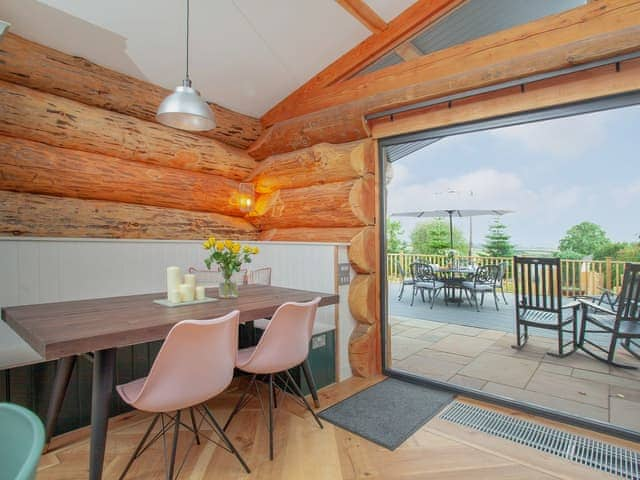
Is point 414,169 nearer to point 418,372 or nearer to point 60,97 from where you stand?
point 418,372

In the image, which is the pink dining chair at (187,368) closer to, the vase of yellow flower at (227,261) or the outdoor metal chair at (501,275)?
the vase of yellow flower at (227,261)

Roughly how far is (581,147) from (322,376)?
278 centimetres

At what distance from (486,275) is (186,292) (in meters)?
4.34

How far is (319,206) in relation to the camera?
12.6 feet

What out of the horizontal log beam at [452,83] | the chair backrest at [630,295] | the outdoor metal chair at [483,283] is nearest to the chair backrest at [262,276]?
the horizontal log beam at [452,83]

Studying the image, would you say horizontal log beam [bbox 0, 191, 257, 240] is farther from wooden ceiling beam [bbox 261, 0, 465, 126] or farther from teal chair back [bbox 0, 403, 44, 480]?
teal chair back [bbox 0, 403, 44, 480]

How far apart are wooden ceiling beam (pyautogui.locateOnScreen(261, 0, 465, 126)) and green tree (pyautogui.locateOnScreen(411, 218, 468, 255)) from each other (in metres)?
2.35

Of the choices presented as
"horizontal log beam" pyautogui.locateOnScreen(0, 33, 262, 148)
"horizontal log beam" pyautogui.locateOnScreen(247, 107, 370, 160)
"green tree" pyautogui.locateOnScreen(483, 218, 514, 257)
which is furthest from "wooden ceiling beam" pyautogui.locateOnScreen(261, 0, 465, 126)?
"green tree" pyautogui.locateOnScreen(483, 218, 514, 257)

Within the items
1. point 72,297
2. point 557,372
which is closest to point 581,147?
point 557,372

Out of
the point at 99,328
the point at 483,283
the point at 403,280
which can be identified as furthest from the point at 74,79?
the point at 483,283

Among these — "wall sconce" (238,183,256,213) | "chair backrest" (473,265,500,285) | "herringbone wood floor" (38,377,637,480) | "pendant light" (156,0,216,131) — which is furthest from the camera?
"chair backrest" (473,265,500,285)

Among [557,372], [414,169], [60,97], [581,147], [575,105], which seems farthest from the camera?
[414,169]

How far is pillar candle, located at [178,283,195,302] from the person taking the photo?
2430 millimetres

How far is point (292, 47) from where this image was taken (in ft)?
11.7
